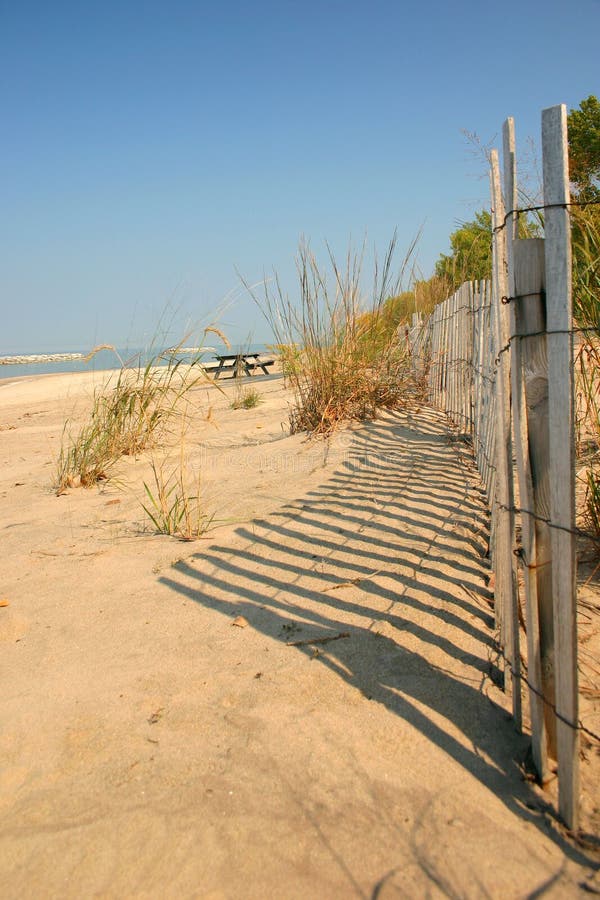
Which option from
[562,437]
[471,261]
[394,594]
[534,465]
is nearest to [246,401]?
[471,261]

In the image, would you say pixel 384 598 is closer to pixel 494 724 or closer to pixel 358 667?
pixel 358 667

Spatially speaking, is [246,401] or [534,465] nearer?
[534,465]

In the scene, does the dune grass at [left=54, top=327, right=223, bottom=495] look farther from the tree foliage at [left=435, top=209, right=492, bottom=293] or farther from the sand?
the tree foliage at [left=435, top=209, right=492, bottom=293]

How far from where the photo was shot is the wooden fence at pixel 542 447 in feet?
4.26

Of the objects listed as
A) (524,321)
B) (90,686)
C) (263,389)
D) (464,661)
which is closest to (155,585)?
(90,686)

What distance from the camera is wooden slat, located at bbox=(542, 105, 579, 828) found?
1269 millimetres

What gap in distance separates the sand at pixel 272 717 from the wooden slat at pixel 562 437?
0.23 m

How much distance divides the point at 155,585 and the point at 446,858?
158 cm

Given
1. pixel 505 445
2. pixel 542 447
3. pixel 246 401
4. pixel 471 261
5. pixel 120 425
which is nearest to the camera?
pixel 542 447

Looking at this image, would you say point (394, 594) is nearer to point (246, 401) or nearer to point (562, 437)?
point (562, 437)

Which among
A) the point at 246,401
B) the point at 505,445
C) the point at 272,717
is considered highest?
the point at 505,445

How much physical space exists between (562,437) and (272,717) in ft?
3.38

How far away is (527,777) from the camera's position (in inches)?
60.3

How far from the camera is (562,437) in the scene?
1312mm
